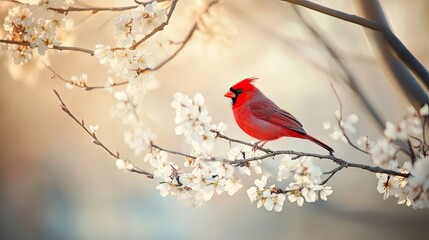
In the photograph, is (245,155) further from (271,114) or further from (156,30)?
(156,30)

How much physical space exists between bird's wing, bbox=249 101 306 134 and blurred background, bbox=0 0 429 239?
18 cm

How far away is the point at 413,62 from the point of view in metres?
0.93

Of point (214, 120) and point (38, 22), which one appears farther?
point (214, 120)

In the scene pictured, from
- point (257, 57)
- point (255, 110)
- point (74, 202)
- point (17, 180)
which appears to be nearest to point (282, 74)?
point (257, 57)

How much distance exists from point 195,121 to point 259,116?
8.9 inches

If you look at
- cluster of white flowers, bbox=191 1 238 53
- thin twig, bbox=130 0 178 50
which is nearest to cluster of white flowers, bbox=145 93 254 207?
thin twig, bbox=130 0 178 50

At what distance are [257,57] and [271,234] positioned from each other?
566 millimetres

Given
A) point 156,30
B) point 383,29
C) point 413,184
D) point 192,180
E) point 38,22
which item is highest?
point 38,22

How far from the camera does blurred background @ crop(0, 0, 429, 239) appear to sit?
1.43 metres

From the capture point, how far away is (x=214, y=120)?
149 cm

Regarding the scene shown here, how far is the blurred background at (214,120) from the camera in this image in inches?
56.2

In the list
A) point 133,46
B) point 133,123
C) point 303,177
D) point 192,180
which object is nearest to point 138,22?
point 133,46

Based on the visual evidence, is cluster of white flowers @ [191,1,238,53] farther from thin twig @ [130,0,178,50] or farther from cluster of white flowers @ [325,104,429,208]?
cluster of white flowers @ [325,104,429,208]

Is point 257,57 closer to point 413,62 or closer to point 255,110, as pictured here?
point 255,110
